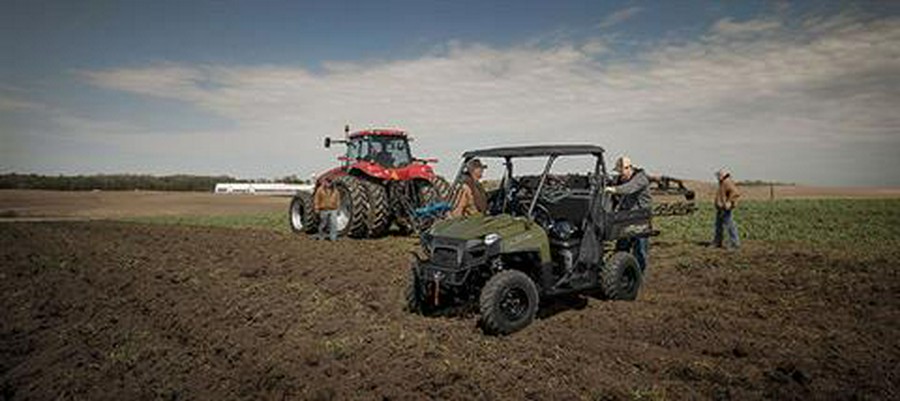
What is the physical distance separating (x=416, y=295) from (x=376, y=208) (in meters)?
7.32

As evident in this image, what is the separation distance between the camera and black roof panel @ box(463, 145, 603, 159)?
22.6 ft

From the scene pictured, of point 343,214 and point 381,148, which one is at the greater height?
point 381,148

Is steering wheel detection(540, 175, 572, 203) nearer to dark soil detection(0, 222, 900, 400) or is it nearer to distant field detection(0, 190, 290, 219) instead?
dark soil detection(0, 222, 900, 400)

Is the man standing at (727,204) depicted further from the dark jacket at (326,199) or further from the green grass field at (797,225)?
the dark jacket at (326,199)

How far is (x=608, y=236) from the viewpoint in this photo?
7.32 meters

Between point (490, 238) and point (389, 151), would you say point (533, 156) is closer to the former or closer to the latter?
point (490, 238)

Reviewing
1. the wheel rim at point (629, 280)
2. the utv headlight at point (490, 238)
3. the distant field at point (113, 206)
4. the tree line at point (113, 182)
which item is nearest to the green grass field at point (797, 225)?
the distant field at point (113, 206)

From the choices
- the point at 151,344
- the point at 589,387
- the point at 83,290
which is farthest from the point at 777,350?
the point at 83,290

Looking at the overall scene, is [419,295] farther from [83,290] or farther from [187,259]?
[187,259]

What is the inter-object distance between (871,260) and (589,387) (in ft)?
26.9

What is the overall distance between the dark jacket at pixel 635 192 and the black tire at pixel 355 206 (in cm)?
684

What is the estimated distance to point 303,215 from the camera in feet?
55.0

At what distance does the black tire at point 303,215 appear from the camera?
16047 millimetres

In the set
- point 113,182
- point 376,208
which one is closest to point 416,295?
point 376,208
